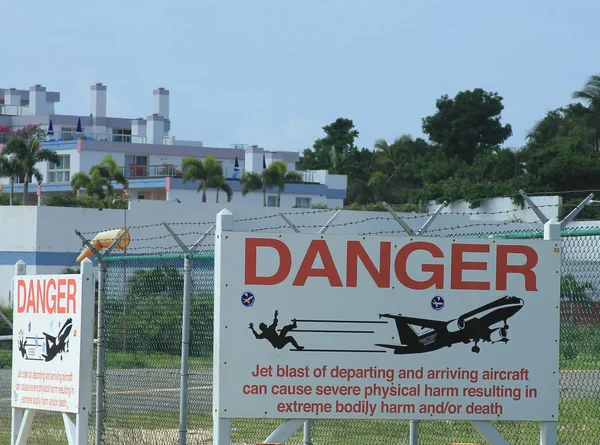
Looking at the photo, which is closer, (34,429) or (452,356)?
(452,356)

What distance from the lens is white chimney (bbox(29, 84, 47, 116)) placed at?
11275 cm

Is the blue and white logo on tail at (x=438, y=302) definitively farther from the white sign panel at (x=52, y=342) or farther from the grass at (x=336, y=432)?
the grass at (x=336, y=432)

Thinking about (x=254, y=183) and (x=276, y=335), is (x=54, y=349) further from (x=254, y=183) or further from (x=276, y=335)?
(x=254, y=183)

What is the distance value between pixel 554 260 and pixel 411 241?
3.04 feet

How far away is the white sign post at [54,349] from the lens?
29.8 ft

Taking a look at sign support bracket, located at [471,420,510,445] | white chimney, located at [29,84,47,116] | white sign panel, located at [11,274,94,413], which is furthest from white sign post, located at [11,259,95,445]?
white chimney, located at [29,84,47,116]

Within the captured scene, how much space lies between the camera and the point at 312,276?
686cm

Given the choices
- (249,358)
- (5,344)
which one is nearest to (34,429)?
(249,358)

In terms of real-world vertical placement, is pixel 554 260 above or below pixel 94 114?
below

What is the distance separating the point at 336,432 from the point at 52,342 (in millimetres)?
4873

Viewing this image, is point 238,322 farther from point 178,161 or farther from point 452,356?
point 178,161

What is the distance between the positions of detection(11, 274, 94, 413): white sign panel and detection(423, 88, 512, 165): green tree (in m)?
82.8

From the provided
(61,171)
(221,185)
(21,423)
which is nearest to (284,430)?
(21,423)

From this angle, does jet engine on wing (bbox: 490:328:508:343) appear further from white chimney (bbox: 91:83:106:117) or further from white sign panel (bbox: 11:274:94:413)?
white chimney (bbox: 91:83:106:117)
